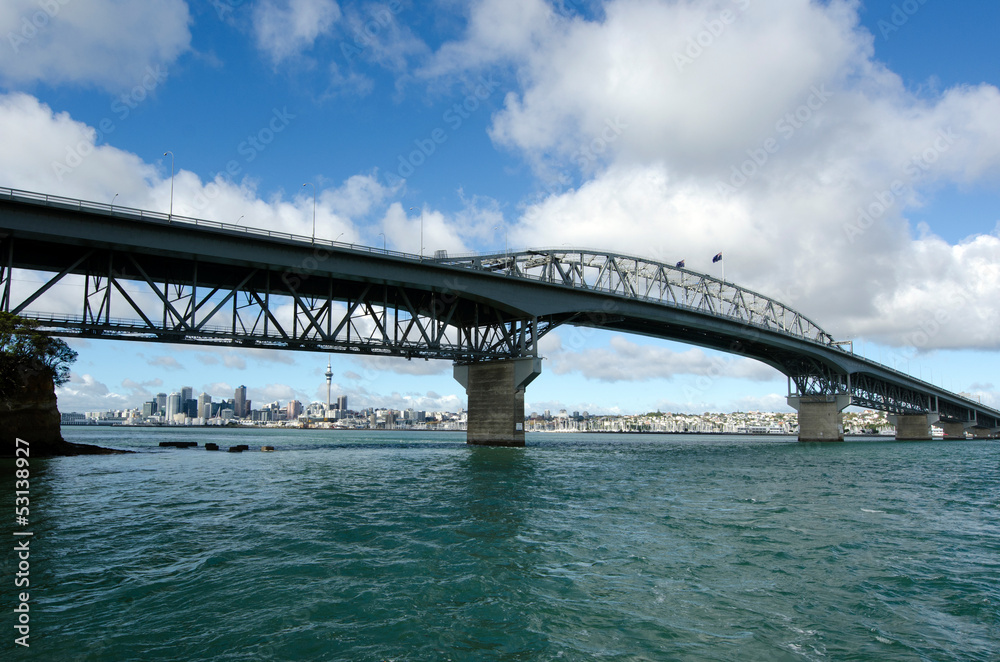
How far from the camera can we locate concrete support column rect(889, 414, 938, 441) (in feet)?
474

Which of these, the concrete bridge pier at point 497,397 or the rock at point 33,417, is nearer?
the rock at point 33,417

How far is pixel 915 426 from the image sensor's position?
486 feet

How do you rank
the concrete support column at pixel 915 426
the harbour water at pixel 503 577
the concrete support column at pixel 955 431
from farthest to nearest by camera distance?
1. the concrete support column at pixel 955 431
2. the concrete support column at pixel 915 426
3. the harbour water at pixel 503 577

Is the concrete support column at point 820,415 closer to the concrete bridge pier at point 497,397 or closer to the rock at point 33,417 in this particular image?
the concrete bridge pier at point 497,397

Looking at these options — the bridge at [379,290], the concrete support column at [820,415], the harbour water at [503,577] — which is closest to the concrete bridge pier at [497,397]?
the bridge at [379,290]

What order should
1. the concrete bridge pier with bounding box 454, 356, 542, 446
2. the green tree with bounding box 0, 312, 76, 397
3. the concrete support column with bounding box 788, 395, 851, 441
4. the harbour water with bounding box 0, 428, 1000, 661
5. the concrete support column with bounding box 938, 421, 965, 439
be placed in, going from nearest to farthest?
the harbour water with bounding box 0, 428, 1000, 661 → the green tree with bounding box 0, 312, 76, 397 → the concrete bridge pier with bounding box 454, 356, 542, 446 → the concrete support column with bounding box 788, 395, 851, 441 → the concrete support column with bounding box 938, 421, 965, 439

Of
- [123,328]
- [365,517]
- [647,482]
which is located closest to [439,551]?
[365,517]

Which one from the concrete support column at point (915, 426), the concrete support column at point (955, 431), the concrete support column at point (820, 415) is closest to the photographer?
the concrete support column at point (820, 415)

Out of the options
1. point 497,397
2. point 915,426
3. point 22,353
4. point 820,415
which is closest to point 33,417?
point 22,353

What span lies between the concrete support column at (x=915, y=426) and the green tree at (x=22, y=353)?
562 ft

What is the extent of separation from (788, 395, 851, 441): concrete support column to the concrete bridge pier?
81.2m

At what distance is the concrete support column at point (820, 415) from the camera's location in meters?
117

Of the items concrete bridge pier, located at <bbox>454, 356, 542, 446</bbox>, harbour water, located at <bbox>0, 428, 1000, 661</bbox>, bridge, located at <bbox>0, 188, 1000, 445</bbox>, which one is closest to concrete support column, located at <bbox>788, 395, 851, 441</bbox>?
bridge, located at <bbox>0, 188, 1000, 445</bbox>

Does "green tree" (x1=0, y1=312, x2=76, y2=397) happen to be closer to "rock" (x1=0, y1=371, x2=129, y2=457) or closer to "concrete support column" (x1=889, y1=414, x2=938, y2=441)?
"rock" (x1=0, y1=371, x2=129, y2=457)
